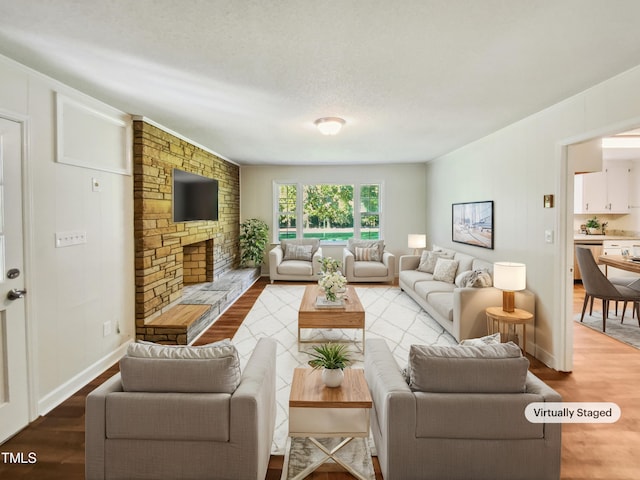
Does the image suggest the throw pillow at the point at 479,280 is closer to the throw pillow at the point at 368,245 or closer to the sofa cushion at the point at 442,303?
the sofa cushion at the point at 442,303

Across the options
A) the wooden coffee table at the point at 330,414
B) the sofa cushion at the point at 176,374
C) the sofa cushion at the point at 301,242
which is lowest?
the wooden coffee table at the point at 330,414

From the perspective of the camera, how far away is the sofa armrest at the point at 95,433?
5.09 feet

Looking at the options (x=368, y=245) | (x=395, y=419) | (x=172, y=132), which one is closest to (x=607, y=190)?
(x=368, y=245)

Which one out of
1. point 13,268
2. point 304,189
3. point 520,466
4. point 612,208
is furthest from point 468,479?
point 612,208

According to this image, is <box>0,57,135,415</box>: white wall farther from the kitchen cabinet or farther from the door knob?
the kitchen cabinet

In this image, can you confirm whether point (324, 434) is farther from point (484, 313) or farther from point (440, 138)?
point (440, 138)

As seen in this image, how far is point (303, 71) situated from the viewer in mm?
2451

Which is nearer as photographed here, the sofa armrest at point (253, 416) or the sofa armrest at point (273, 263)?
the sofa armrest at point (253, 416)

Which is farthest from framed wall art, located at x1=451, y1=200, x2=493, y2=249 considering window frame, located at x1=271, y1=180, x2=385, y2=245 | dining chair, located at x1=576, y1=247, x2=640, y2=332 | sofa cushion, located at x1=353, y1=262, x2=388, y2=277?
window frame, located at x1=271, y1=180, x2=385, y2=245

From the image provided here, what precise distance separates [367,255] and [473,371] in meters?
5.40

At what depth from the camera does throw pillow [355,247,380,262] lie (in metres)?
6.99

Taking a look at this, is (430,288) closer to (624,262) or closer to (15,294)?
(624,262)

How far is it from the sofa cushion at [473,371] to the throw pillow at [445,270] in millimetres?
3439

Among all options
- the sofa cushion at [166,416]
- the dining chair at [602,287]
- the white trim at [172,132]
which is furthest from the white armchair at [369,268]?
the sofa cushion at [166,416]
